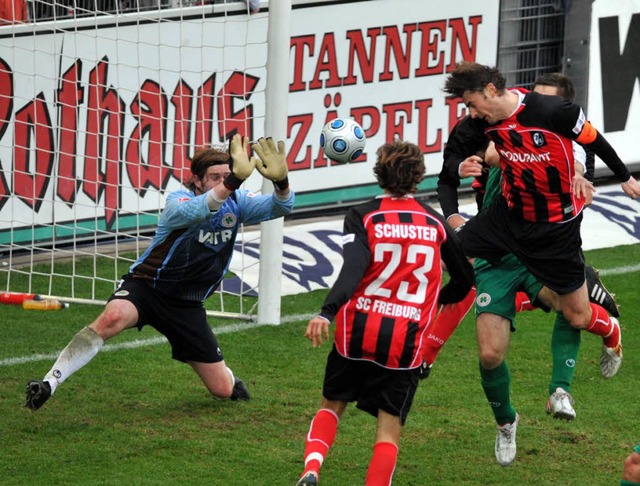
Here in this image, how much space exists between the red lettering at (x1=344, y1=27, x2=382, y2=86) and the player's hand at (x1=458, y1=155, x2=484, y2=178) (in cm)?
531

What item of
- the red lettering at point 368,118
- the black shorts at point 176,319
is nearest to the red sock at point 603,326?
the black shorts at point 176,319

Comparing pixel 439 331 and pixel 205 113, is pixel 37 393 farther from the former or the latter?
pixel 205 113

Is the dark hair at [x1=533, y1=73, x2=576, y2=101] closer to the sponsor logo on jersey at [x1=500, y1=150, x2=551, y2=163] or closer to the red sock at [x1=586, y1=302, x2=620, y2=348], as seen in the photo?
the sponsor logo on jersey at [x1=500, y1=150, x2=551, y2=163]

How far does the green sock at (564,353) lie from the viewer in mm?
7227

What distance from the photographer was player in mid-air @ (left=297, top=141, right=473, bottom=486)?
5.59m

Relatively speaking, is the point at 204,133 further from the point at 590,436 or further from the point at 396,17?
the point at 590,436

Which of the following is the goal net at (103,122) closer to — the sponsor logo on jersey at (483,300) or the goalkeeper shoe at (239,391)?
the goalkeeper shoe at (239,391)

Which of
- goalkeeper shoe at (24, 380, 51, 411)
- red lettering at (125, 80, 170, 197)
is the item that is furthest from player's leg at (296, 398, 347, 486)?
red lettering at (125, 80, 170, 197)

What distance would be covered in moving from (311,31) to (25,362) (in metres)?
4.92

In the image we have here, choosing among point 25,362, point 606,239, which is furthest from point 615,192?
point 25,362

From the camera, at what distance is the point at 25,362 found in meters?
8.13

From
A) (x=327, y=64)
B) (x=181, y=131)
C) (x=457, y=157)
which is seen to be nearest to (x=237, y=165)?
(x=457, y=157)

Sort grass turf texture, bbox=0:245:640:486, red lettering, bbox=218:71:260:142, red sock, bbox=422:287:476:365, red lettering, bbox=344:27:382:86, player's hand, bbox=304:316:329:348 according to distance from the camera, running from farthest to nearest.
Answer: red lettering, bbox=344:27:382:86
red lettering, bbox=218:71:260:142
red sock, bbox=422:287:476:365
grass turf texture, bbox=0:245:640:486
player's hand, bbox=304:316:329:348

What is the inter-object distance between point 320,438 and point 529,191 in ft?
6.27
